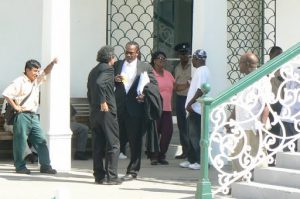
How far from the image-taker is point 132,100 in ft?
33.3

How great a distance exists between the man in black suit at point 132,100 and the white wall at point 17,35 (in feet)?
11.6

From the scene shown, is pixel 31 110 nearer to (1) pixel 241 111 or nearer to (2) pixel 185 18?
(1) pixel 241 111

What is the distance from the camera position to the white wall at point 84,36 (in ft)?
45.4

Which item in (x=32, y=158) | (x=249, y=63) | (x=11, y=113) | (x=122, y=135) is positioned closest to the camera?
(x=249, y=63)

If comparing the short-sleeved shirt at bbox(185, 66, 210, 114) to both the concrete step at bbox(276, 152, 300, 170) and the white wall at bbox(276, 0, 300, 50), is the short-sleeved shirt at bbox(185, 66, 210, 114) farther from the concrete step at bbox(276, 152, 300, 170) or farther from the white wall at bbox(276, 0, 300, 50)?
the white wall at bbox(276, 0, 300, 50)

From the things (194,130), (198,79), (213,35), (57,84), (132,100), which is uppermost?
(213,35)

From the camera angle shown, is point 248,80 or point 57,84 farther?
point 57,84

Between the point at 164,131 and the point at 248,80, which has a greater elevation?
the point at 248,80

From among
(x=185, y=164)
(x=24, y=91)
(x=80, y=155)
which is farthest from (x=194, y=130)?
(x=24, y=91)

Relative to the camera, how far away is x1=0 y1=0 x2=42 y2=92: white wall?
1309cm

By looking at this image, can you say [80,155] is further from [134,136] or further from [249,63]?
[249,63]

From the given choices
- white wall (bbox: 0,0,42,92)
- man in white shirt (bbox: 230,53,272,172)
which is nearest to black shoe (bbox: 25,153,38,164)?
white wall (bbox: 0,0,42,92)

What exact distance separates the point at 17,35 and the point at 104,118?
4.33 meters

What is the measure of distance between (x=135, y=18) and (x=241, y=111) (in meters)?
6.36
